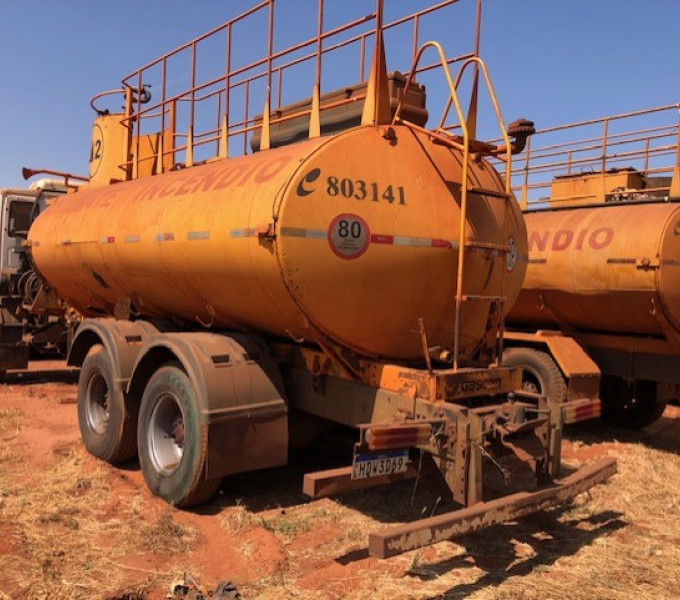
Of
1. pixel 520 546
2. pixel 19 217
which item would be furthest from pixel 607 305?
pixel 19 217

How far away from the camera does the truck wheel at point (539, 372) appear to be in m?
8.27

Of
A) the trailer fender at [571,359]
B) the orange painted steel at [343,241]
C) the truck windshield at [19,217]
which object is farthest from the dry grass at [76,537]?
the truck windshield at [19,217]

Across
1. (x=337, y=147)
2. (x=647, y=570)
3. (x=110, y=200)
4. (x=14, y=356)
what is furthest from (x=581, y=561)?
(x=14, y=356)

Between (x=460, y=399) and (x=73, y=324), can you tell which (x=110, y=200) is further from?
(x=460, y=399)

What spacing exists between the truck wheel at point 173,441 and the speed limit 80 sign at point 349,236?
171 centimetres

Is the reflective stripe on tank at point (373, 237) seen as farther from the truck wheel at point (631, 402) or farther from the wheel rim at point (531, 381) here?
the truck wheel at point (631, 402)

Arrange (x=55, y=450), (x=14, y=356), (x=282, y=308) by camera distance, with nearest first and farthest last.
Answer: (x=282, y=308) < (x=55, y=450) < (x=14, y=356)

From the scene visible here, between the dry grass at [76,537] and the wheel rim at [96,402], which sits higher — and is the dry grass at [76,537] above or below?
below

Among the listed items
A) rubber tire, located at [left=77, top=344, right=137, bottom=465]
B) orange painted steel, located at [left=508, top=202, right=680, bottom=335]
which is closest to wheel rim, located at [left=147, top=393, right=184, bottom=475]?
rubber tire, located at [left=77, top=344, right=137, bottom=465]

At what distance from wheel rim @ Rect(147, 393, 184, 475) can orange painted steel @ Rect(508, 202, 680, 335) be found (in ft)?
17.1

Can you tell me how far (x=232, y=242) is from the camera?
499cm

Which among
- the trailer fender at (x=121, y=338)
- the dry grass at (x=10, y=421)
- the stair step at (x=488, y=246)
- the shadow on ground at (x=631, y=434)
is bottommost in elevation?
the shadow on ground at (x=631, y=434)

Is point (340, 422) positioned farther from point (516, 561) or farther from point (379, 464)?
point (516, 561)

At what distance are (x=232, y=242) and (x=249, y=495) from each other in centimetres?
225
